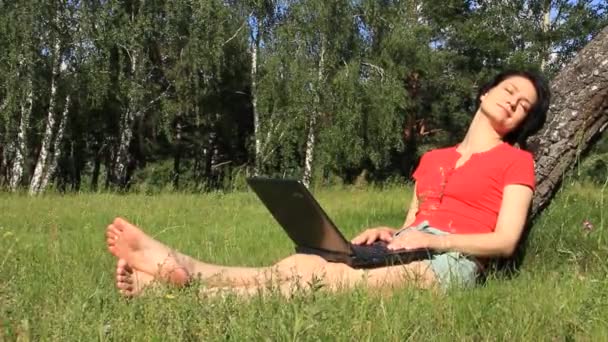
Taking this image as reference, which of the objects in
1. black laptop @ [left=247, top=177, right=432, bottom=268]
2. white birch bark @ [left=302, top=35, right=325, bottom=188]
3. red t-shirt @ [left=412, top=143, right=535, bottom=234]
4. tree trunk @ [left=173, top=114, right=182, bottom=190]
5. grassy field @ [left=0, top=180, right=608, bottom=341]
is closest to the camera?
grassy field @ [left=0, top=180, right=608, bottom=341]

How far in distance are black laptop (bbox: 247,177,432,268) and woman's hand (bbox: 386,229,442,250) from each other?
0.12 ft

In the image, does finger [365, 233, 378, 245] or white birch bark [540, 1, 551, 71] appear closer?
finger [365, 233, 378, 245]

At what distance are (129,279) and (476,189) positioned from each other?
1627mm

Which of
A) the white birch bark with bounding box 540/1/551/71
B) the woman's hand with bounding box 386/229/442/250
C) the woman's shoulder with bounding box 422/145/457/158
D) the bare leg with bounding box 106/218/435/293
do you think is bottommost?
the bare leg with bounding box 106/218/435/293

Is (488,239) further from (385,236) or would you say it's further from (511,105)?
(511,105)

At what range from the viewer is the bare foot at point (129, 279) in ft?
9.21

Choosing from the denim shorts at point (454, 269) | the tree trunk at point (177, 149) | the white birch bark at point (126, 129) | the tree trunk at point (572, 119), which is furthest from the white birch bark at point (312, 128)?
the denim shorts at point (454, 269)

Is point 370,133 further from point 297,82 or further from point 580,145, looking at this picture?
point 580,145

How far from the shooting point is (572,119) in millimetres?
3754

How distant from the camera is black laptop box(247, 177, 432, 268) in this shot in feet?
9.48

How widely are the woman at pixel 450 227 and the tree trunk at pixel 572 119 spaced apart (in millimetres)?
265

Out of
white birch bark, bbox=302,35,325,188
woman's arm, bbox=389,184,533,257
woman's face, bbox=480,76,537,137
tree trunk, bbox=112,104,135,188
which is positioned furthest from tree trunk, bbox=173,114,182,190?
woman's arm, bbox=389,184,533,257

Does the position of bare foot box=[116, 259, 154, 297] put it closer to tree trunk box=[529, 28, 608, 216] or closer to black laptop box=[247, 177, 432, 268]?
black laptop box=[247, 177, 432, 268]

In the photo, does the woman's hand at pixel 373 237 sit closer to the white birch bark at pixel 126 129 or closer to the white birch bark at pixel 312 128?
the white birch bark at pixel 312 128
